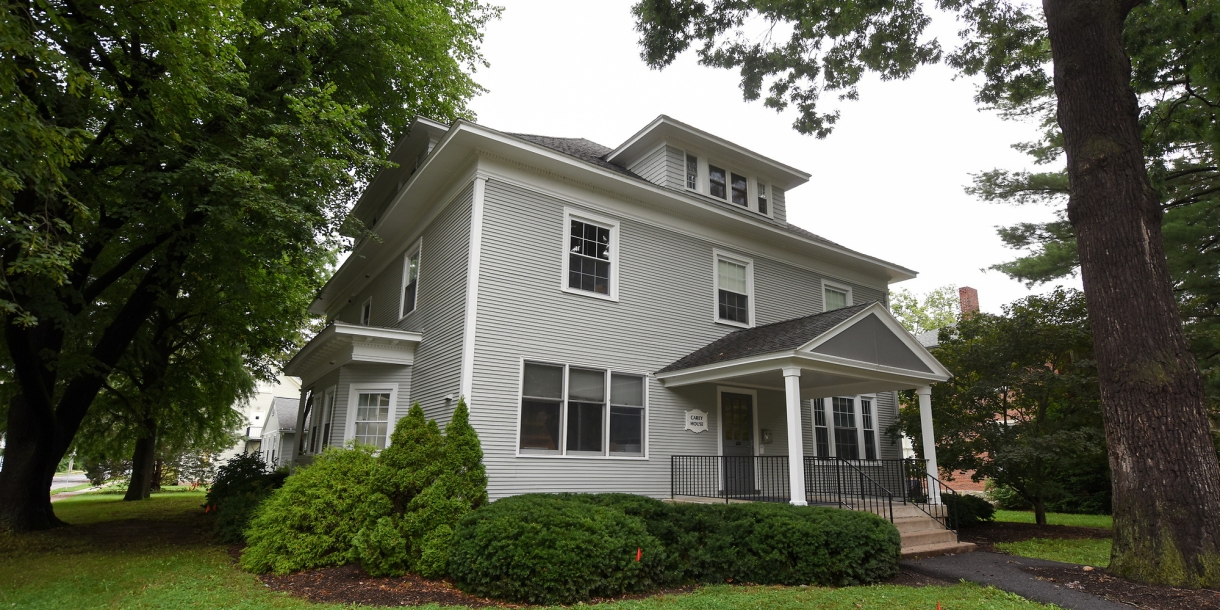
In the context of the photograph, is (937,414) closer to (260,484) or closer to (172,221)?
(260,484)

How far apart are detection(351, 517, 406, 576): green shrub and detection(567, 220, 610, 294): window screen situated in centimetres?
513

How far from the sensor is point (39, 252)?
6.69 meters

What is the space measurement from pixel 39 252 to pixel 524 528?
19.1ft

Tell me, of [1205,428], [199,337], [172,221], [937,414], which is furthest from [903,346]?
[199,337]

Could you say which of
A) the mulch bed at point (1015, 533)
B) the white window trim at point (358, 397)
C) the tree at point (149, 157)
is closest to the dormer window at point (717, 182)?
the tree at point (149, 157)

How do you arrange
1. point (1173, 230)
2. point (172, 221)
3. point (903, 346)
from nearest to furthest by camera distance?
point (172, 221), point (903, 346), point (1173, 230)

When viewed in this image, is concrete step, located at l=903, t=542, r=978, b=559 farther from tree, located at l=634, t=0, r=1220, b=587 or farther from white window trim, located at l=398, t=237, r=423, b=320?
white window trim, located at l=398, t=237, r=423, b=320

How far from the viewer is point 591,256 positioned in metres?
11.9

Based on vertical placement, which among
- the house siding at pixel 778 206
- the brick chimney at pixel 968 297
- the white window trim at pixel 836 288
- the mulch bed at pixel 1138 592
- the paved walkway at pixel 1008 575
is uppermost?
the brick chimney at pixel 968 297

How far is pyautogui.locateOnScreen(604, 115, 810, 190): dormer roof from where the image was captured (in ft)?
45.5

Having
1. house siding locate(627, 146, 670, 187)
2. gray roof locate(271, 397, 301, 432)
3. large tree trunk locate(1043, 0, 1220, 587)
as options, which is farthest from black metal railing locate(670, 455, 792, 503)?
gray roof locate(271, 397, 301, 432)

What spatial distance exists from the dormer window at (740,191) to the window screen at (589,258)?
434 centimetres

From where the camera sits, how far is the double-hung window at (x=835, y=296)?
1588 centimetres

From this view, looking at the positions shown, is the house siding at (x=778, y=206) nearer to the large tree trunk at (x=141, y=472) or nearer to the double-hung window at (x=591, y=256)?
the double-hung window at (x=591, y=256)
